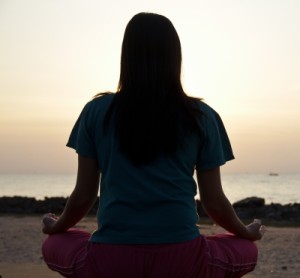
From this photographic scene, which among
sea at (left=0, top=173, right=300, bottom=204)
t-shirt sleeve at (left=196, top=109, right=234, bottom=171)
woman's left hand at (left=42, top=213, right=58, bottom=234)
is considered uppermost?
t-shirt sleeve at (left=196, top=109, right=234, bottom=171)

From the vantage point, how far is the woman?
9.72 feet

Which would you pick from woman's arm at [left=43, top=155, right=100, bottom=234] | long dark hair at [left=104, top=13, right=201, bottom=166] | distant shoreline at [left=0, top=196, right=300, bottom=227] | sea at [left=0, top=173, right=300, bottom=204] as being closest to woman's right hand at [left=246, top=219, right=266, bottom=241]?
long dark hair at [left=104, top=13, right=201, bottom=166]

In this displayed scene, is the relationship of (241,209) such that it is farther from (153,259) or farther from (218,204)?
(153,259)

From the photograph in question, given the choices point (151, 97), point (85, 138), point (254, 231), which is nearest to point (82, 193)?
point (85, 138)

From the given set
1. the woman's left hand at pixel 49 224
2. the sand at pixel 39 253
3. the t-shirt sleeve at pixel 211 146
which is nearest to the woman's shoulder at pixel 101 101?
the t-shirt sleeve at pixel 211 146

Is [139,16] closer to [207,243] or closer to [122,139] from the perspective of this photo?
[122,139]

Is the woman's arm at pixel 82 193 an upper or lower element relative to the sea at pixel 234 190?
upper

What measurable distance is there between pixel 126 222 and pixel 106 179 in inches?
8.7

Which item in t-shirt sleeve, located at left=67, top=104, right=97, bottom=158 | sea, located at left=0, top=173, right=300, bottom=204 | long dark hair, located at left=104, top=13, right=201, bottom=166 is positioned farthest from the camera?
sea, located at left=0, top=173, right=300, bottom=204

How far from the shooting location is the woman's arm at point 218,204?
3.20 meters

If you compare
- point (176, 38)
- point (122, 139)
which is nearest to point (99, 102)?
point (122, 139)

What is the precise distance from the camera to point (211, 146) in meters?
3.15

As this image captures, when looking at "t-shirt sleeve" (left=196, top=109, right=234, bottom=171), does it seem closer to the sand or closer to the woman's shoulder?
the woman's shoulder

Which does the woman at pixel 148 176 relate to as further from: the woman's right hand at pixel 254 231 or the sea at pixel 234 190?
the sea at pixel 234 190
